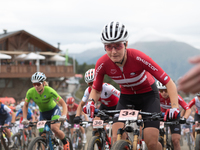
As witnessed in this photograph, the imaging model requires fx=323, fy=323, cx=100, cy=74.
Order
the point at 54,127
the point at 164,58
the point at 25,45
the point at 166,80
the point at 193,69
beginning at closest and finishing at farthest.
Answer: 1. the point at 193,69
2. the point at 166,80
3. the point at 54,127
4. the point at 25,45
5. the point at 164,58

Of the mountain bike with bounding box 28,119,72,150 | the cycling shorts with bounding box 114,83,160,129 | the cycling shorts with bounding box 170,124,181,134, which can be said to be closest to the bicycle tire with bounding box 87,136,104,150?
the cycling shorts with bounding box 114,83,160,129

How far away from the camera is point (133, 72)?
470cm

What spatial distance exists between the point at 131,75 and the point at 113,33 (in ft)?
2.36

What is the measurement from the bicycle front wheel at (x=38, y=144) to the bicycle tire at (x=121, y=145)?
2.57 metres

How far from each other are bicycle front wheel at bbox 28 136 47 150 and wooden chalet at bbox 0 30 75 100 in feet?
110

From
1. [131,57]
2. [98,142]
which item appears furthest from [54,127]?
[131,57]

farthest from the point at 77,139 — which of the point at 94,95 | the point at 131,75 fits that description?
the point at 131,75

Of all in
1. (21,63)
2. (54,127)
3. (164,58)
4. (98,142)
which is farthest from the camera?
(164,58)

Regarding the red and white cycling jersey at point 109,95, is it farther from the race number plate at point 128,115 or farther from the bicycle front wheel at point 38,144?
the race number plate at point 128,115

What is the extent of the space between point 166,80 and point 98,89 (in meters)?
1.15

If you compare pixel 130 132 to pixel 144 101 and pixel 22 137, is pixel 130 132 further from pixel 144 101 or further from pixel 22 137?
pixel 22 137

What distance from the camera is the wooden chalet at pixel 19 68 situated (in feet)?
131

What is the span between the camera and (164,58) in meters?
197

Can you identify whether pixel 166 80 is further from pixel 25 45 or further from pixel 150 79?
pixel 25 45
